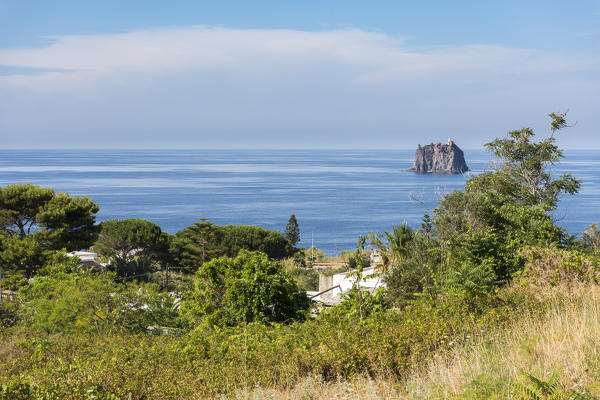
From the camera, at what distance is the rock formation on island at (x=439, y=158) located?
153750 millimetres

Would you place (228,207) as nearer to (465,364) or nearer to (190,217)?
(190,217)

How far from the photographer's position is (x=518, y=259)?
29.1ft

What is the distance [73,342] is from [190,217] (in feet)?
250

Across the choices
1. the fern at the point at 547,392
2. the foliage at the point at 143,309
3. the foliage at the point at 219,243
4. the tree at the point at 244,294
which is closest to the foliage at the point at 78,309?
the foliage at the point at 143,309

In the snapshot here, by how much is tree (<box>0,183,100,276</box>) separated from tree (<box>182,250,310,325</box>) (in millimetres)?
17531

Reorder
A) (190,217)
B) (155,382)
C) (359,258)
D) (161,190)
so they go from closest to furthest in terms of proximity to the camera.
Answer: (155,382) → (359,258) → (190,217) → (161,190)

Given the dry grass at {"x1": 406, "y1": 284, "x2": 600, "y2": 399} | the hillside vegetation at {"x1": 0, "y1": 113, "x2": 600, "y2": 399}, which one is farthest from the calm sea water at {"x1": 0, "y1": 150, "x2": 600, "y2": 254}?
the dry grass at {"x1": 406, "y1": 284, "x2": 600, "y2": 399}

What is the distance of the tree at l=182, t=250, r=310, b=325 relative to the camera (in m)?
9.34

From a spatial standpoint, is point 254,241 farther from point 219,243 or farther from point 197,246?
point 197,246

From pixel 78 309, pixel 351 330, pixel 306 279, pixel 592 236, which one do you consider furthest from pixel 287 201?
pixel 351 330

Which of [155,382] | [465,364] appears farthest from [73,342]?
[465,364]

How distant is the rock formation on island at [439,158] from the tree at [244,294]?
5826 inches

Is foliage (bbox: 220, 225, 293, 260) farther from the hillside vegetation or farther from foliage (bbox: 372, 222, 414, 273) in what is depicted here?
the hillside vegetation

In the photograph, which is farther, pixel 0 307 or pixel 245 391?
pixel 0 307
